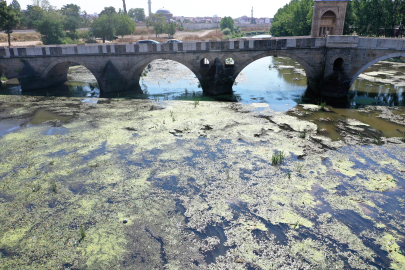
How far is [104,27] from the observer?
162 feet

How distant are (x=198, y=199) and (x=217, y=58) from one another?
14794 mm

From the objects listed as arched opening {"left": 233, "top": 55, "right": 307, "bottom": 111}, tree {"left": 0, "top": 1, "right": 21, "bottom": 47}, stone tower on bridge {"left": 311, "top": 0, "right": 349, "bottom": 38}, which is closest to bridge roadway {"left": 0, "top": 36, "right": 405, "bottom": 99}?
arched opening {"left": 233, "top": 55, "right": 307, "bottom": 111}

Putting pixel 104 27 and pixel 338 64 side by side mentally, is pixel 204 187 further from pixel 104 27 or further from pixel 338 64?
pixel 104 27

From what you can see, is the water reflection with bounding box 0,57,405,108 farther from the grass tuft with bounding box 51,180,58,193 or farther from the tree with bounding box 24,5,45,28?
the tree with bounding box 24,5,45,28

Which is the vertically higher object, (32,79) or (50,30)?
(50,30)

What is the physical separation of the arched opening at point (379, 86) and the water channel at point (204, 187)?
1517 mm

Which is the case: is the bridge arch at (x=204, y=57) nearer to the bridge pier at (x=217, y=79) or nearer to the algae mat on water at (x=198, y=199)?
the bridge pier at (x=217, y=79)

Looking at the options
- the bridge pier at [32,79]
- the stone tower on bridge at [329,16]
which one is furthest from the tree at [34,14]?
the stone tower on bridge at [329,16]

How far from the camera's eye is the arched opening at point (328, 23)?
25453mm

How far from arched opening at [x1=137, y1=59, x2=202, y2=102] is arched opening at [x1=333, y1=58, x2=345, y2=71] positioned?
34.4 feet

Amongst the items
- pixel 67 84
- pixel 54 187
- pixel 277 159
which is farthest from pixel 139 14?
pixel 277 159

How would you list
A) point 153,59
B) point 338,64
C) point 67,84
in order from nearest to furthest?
1. point 338,64
2. point 153,59
3. point 67,84

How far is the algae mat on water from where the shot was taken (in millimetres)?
7344

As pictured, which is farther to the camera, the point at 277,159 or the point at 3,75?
the point at 3,75
